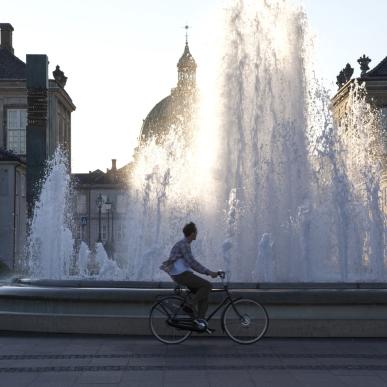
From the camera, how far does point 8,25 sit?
7181 centimetres

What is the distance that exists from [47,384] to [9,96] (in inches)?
2413

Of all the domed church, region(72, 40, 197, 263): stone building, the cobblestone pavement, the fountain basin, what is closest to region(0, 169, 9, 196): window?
the fountain basin

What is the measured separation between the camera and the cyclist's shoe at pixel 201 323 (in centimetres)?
1089

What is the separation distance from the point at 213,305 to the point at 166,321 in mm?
851

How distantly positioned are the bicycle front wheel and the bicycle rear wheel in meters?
0.53

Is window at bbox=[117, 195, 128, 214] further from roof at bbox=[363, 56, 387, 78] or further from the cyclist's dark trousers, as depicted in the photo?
the cyclist's dark trousers

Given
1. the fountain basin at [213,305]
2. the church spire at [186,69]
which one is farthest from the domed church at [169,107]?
Answer: the fountain basin at [213,305]

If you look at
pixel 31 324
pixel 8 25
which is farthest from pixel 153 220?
pixel 8 25

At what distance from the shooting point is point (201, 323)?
35.8 ft

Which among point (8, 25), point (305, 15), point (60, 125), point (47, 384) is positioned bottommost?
point (47, 384)

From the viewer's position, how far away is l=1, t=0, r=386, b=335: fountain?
18438mm

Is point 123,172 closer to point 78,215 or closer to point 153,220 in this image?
point 78,215

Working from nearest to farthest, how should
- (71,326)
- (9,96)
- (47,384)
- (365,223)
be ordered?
(47,384) → (71,326) → (365,223) → (9,96)

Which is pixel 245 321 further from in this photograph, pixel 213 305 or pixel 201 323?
pixel 213 305
